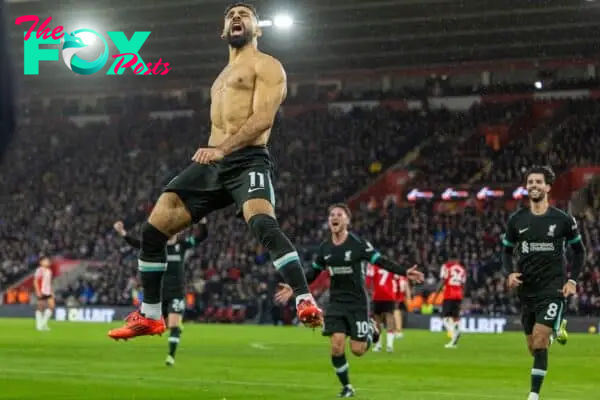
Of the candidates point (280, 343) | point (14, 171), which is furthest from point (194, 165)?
point (14, 171)

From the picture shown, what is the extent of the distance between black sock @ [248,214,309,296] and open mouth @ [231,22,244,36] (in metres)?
1.37

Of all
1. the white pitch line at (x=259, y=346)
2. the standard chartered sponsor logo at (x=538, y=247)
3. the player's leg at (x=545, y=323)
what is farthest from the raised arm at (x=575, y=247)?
the white pitch line at (x=259, y=346)

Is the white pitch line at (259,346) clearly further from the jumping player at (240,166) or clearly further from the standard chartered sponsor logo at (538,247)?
the jumping player at (240,166)

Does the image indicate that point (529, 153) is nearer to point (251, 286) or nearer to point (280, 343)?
point (251, 286)

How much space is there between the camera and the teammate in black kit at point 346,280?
14.9m

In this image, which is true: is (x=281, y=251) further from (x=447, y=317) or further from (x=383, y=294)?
(x=447, y=317)

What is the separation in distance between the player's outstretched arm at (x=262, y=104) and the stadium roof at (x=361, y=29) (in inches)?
1251

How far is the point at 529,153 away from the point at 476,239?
7205mm

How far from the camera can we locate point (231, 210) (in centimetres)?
5125

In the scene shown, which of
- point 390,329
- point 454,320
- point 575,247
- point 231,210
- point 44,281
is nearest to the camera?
point 575,247

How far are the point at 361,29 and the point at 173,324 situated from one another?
28790 mm

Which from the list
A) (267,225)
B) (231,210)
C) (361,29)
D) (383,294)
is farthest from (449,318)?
(231,210)

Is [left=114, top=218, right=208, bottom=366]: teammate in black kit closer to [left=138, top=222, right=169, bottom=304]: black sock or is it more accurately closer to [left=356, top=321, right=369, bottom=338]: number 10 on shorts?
[left=356, top=321, right=369, bottom=338]: number 10 on shorts

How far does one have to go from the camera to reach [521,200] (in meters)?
44.9
